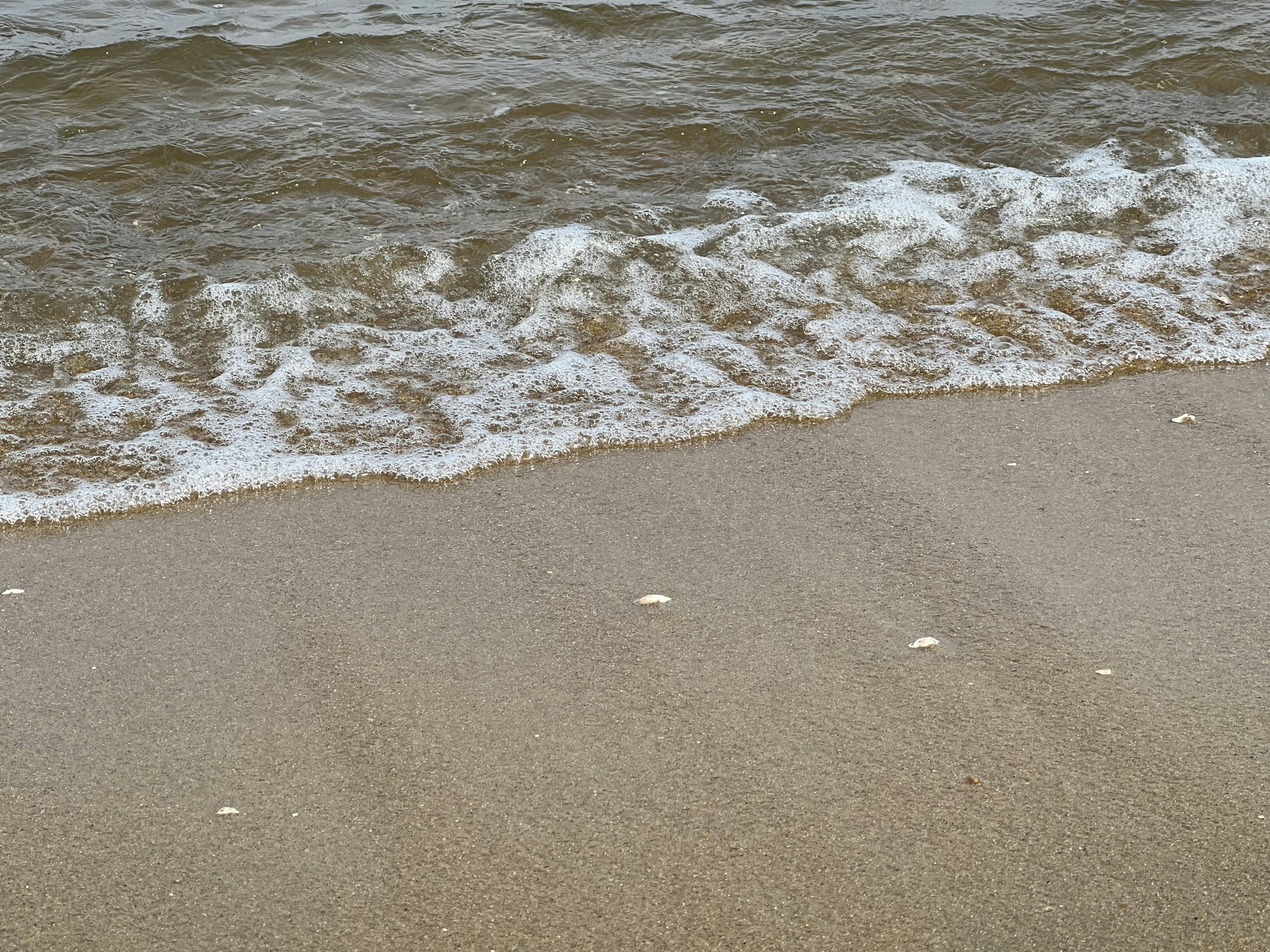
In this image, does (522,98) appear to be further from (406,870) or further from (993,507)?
(406,870)

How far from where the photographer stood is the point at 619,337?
171 inches

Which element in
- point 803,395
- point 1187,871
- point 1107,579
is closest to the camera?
point 1187,871

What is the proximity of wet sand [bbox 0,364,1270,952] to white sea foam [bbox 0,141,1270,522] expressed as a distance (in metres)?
0.26

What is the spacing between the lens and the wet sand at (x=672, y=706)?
2.11 meters

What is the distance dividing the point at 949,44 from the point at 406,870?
671 cm

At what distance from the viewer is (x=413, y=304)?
4.64 meters

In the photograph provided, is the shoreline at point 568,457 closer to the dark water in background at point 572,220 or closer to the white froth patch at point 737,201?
the dark water in background at point 572,220

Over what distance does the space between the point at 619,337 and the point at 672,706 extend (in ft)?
6.79

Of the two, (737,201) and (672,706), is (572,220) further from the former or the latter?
(672,706)

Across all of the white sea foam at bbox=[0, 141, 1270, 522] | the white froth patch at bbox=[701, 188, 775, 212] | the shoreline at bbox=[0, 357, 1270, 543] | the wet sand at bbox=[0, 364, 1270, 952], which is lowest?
the wet sand at bbox=[0, 364, 1270, 952]

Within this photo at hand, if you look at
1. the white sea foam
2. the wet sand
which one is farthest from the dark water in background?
the wet sand

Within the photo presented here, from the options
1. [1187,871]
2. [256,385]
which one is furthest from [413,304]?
[1187,871]

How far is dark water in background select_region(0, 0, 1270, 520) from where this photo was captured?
3889 millimetres

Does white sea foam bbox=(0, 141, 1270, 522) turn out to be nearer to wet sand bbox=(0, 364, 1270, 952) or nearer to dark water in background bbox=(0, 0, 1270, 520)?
dark water in background bbox=(0, 0, 1270, 520)
